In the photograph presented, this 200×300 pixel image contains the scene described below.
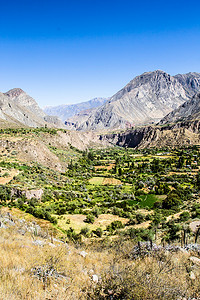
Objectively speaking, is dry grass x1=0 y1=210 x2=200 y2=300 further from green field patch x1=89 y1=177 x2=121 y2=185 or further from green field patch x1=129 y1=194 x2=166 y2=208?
green field patch x1=89 y1=177 x2=121 y2=185

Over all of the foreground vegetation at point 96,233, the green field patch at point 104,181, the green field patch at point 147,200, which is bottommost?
the green field patch at point 104,181

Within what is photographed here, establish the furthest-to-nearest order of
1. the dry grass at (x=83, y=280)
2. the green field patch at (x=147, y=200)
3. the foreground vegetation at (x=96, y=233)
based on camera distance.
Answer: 1. the green field patch at (x=147, y=200)
2. the foreground vegetation at (x=96, y=233)
3. the dry grass at (x=83, y=280)

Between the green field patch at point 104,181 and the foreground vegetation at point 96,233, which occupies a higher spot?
the foreground vegetation at point 96,233

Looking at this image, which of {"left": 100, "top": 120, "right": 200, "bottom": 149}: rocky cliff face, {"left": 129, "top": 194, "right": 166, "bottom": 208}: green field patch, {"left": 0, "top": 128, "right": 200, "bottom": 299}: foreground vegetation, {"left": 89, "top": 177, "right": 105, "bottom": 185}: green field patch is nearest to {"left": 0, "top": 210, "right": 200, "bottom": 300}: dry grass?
{"left": 0, "top": 128, "right": 200, "bottom": 299}: foreground vegetation

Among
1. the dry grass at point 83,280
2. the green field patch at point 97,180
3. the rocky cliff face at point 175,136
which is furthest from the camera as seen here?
the rocky cliff face at point 175,136

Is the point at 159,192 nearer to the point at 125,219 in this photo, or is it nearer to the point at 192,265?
the point at 125,219

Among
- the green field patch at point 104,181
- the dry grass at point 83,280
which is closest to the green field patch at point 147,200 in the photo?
the green field patch at point 104,181

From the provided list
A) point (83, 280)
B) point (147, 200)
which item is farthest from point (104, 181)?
point (83, 280)

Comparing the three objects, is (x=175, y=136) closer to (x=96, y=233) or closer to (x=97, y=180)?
(x=97, y=180)

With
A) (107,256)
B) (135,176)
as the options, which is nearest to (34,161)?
(135,176)

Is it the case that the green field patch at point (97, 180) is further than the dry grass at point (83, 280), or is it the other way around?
the green field patch at point (97, 180)

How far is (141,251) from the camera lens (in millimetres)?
9109

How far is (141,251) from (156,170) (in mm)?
71513

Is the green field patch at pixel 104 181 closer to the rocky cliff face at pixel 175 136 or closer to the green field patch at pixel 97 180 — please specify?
the green field patch at pixel 97 180
